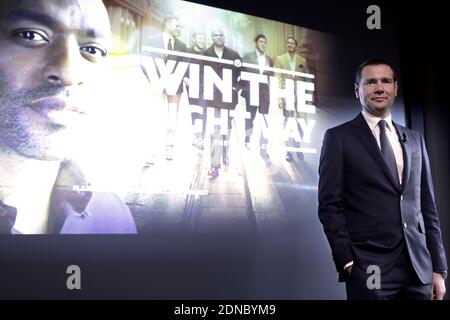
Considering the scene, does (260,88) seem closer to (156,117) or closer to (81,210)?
(156,117)

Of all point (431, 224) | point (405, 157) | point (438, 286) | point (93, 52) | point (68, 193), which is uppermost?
point (93, 52)

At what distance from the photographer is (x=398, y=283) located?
205 centimetres

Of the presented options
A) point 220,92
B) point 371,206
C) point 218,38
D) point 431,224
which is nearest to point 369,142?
point 371,206

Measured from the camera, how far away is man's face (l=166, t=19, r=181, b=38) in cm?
227

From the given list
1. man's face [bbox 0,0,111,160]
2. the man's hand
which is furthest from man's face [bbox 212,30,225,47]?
the man's hand

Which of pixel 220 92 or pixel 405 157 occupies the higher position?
pixel 220 92

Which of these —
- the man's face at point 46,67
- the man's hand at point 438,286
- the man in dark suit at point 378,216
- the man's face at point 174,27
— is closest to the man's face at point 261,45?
the man's face at point 174,27

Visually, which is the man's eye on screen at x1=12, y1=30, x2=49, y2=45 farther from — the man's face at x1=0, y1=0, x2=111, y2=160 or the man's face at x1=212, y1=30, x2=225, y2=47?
the man's face at x1=212, y1=30, x2=225, y2=47

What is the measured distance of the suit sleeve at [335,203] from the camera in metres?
1.99

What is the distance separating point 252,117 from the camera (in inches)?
93.5

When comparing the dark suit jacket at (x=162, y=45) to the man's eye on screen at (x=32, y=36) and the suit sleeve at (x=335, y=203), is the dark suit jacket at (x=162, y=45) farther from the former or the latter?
the suit sleeve at (x=335, y=203)

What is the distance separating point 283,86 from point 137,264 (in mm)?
1017

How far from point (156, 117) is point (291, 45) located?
29.2 inches

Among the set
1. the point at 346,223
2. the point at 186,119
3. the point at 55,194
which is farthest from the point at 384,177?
the point at 55,194
